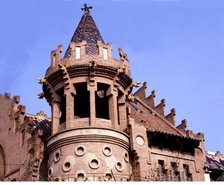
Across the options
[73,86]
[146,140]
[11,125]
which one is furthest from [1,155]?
[146,140]

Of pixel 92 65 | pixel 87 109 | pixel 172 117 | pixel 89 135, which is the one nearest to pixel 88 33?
pixel 92 65

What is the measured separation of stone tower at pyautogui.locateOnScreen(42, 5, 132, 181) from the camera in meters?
26.6

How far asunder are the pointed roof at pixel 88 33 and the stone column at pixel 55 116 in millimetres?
3584

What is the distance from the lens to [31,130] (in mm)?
30609

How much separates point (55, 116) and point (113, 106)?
3840mm

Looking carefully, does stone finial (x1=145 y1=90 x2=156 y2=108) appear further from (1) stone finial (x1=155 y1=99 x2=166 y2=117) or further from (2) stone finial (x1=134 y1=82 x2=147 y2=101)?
(2) stone finial (x1=134 y1=82 x2=147 y2=101)

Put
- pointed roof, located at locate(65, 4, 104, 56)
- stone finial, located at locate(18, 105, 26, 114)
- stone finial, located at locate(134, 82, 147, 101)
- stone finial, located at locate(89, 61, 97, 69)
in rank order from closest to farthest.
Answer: stone finial, located at locate(89, 61, 97, 69), pointed roof, located at locate(65, 4, 104, 56), stone finial, located at locate(18, 105, 26, 114), stone finial, located at locate(134, 82, 147, 101)

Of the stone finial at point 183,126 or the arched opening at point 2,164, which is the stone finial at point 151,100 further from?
the arched opening at point 2,164

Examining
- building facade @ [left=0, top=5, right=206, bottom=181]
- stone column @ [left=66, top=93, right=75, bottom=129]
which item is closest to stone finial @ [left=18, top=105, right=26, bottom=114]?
building facade @ [left=0, top=5, right=206, bottom=181]

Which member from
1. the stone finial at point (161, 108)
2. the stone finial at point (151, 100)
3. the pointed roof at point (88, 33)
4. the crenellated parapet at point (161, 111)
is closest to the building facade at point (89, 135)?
the pointed roof at point (88, 33)

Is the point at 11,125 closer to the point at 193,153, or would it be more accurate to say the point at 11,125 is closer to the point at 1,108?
the point at 1,108

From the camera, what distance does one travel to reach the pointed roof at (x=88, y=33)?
3047cm

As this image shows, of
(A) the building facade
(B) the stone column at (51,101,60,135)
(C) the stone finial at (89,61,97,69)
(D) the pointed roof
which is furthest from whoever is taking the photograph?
(D) the pointed roof

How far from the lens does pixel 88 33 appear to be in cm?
3172
